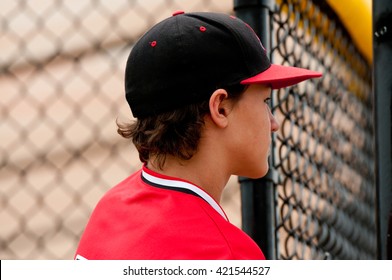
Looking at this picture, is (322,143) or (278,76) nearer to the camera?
(278,76)

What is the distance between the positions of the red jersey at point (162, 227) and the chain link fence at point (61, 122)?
1.58 meters

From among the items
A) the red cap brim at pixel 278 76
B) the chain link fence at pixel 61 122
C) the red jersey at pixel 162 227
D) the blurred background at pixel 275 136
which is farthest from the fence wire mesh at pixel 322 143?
the chain link fence at pixel 61 122

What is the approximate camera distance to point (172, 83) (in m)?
0.91

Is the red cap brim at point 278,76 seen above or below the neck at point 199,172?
above

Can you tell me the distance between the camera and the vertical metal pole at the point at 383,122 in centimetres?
91

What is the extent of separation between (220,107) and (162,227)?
0.16 meters

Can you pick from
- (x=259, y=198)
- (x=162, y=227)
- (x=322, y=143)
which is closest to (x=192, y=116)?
(x=162, y=227)

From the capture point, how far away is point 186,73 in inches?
35.9

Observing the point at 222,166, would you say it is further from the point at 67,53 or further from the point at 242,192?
the point at 67,53

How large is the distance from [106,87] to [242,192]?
186 centimetres

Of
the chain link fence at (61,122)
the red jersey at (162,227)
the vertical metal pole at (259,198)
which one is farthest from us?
the chain link fence at (61,122)

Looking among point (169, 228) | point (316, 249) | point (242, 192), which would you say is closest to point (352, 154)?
point (316, 249)

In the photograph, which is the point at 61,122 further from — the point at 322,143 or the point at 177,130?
the point at 177,130

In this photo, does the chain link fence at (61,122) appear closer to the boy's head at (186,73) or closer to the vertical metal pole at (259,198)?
the vertical metal pole at (259,198)
